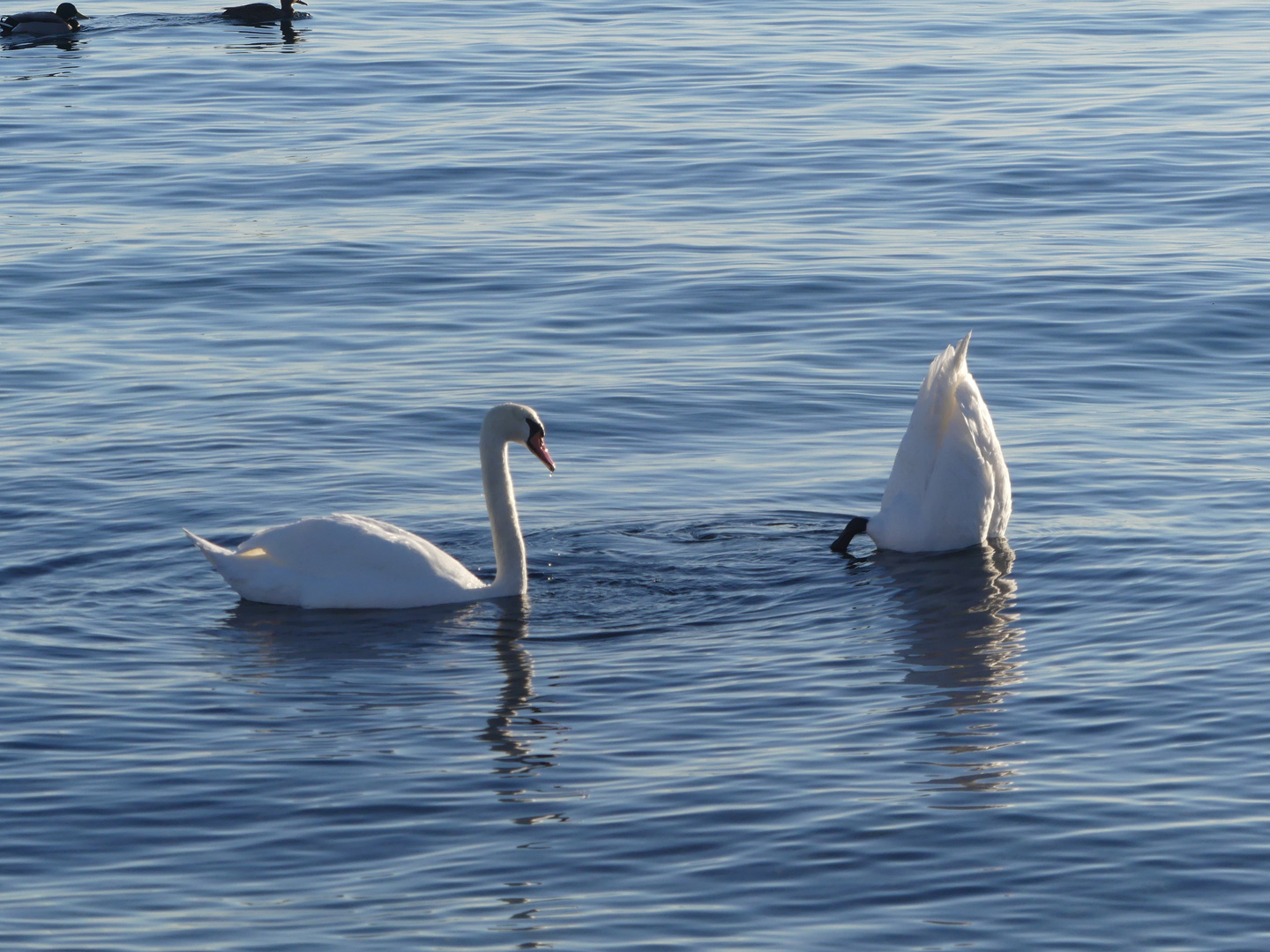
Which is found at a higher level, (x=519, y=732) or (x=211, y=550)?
(x=211, y=550)

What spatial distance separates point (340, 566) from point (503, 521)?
926 mm

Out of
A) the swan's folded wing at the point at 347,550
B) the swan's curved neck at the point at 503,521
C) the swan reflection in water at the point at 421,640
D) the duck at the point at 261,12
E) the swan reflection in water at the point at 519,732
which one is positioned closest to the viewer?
the swan reflection in water at the point at 519,732

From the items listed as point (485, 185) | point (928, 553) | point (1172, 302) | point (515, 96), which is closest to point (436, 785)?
point (928, 553)

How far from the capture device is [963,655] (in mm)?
9781

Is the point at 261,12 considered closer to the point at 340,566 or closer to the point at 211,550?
the point at 211,550

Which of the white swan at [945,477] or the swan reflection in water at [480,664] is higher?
the white swan at [945,477]

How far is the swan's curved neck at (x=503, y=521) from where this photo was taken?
10875 mm

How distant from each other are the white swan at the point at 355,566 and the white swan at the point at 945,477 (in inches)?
79.4

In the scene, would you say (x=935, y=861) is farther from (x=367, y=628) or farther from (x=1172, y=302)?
(x=1172, y=302)

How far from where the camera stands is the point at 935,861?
743 cm

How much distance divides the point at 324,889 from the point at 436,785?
104 cm

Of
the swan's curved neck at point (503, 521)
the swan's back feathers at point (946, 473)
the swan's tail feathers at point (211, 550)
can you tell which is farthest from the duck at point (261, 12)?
the swan's tail feathers at point (211, 550)

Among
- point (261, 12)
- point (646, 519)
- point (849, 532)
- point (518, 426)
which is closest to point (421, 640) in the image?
point (518, 426)

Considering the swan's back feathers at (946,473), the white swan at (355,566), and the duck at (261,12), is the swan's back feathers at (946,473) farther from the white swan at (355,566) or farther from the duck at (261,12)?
the duck at (261,12)
